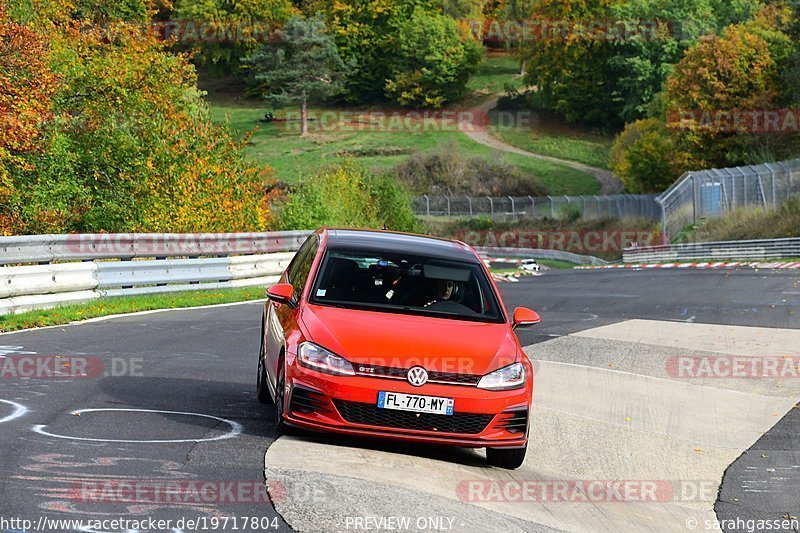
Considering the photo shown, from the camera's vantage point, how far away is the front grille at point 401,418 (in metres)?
8.49

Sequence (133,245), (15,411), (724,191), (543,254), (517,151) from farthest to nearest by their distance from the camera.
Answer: (517,151), (543,254), (724,191), (133,245), (15,411)

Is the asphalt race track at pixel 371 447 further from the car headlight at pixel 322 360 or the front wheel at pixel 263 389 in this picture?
the car headlight at pixel 322 360

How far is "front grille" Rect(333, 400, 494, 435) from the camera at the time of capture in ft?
27.9

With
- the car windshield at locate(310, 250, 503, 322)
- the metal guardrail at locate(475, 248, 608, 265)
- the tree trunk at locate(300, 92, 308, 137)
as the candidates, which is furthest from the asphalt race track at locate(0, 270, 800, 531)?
the tree trunk at locate(300, 92, 308, 137)

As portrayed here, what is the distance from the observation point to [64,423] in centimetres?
916

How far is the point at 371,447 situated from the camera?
8.99 m

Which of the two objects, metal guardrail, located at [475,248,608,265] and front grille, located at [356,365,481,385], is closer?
front grille, located at [356,365,481,385]

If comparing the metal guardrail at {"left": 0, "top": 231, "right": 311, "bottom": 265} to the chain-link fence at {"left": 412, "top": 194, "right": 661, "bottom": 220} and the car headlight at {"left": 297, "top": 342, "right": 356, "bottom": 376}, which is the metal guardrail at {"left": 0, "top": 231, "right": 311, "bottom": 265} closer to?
A: the car headlight at {"left": 297, "top": 342, "right": 356, "bottom": 376}

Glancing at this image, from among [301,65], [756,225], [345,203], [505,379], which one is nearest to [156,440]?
[505,379]

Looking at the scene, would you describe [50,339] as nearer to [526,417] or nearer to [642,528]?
[526,417]

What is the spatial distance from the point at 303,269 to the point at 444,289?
1.24 metres

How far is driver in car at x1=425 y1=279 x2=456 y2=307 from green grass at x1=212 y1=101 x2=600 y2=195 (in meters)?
86.9

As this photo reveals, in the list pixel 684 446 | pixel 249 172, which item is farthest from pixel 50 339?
pixel 249 172

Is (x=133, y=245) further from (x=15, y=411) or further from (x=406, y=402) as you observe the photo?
(x=406, y=402)
